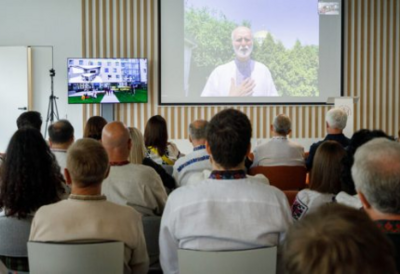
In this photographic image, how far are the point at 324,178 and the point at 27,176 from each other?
1594 mm

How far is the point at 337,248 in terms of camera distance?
33.2 inches

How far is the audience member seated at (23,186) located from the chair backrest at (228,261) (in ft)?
3.36

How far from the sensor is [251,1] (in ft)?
29.4

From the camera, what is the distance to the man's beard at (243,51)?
29.5 ft

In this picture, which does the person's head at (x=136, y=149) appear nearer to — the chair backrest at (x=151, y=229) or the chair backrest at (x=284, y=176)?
the chair backrest at (x=151, y=229)

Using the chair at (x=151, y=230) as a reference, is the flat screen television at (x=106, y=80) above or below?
above

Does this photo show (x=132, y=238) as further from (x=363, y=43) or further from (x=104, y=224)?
(x=363, y=43)

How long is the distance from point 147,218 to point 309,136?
270 inches

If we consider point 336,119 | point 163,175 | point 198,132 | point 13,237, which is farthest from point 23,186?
point 336,119

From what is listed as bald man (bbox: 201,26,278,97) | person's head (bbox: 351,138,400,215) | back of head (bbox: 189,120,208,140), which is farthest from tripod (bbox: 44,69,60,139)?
person's head (bbox: 351,138,400,215)

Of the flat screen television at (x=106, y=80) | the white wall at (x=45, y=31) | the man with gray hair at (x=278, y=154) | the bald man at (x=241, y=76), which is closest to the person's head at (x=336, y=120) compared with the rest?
the man with gray hair at (x=278, y=154)

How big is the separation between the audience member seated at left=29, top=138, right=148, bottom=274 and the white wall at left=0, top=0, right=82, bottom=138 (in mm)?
6972

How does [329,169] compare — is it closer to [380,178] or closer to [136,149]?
[380,178]

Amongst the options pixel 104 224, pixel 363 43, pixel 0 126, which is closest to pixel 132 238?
pixel 104 224
